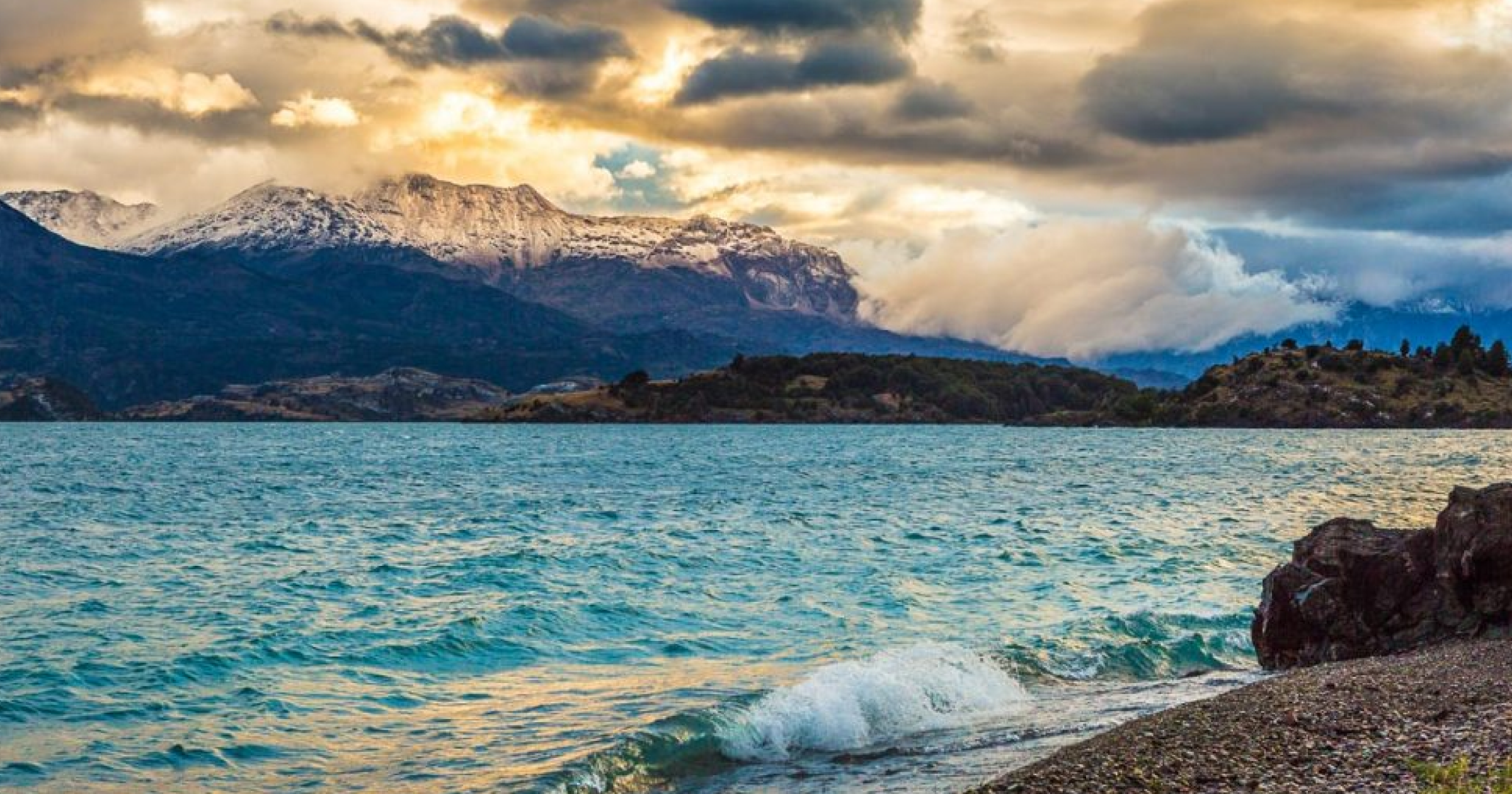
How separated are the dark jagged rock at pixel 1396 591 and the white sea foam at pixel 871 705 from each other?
336 inches

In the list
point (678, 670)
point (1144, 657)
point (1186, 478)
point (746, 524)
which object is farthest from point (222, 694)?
point (1186, 478)

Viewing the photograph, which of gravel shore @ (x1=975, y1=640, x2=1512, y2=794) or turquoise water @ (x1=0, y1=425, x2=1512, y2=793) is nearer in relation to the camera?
gravel shore @ (x1=975, y1=640, x2=1512, y2=794)

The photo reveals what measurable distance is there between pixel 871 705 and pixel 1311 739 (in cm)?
1174

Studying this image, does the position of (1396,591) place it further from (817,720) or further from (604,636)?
(604,636)

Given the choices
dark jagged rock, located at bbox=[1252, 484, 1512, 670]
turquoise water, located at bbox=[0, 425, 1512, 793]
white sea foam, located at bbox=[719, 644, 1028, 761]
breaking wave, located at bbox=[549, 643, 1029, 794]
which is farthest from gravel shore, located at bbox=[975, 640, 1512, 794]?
breaking wave, located at bbox=[549, 643, 1029, 794]

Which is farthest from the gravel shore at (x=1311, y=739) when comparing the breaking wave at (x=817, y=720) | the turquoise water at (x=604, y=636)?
the breaking wave at (x=817, y=720)

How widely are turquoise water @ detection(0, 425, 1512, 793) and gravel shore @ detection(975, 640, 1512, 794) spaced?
10.8 ft

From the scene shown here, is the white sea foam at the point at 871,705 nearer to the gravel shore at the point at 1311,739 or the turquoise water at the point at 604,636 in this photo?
the turquoise water at the point at 604,636

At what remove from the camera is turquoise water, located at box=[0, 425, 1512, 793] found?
28.6 meters

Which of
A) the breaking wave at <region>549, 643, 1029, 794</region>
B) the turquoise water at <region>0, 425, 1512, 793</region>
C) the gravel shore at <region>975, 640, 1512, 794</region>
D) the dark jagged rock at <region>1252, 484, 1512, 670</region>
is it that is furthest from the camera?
A: the dark jagged rock at <region>1252, 484, 1512, 670</region>

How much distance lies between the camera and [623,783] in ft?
88.6

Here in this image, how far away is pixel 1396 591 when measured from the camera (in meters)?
36.9

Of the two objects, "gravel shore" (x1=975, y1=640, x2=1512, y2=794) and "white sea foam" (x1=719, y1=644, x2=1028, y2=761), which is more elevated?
"gravel shore" (x1=975, y1=640, x2=1512, y2=794)

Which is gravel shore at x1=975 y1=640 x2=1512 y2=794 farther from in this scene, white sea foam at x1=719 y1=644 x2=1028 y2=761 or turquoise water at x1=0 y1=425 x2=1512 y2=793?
white sea foam at x1=719 y1=644 x2=1028 y2=761
